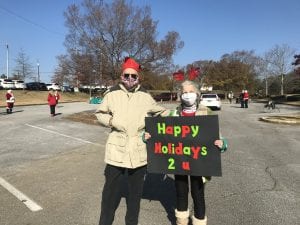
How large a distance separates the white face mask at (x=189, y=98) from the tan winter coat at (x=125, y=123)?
402mm

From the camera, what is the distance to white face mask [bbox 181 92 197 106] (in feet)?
14.1

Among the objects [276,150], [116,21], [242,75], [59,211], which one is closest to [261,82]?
[242,75]

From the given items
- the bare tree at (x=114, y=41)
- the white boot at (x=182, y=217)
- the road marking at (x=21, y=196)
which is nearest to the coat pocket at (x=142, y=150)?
the white boot at (x=182, y=217)

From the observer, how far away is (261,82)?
90.4 m

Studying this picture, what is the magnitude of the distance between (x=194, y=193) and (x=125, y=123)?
1107 mm

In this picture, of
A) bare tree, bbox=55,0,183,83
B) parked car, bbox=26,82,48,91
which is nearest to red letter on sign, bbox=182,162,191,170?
bare tree, bbox=55,0,183,83

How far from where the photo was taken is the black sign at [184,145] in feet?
13.9

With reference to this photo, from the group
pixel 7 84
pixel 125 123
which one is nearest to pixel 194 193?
pixel 125 123

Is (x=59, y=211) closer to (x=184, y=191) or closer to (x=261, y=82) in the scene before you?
(x=184, y=191)

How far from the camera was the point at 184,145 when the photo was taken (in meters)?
4.38

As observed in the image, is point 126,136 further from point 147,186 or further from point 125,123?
point 147,186

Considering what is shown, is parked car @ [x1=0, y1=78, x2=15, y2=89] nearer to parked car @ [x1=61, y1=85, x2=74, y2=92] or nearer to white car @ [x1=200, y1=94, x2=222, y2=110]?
parked car @ [x1=61, y1=85, x2=74, y2=92]

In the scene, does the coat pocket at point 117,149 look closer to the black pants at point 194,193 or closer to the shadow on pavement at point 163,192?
the black pants at point 194,193

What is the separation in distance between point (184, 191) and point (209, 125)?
84 cm
